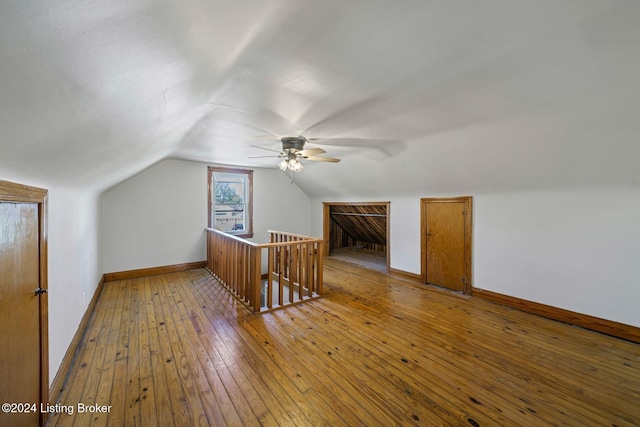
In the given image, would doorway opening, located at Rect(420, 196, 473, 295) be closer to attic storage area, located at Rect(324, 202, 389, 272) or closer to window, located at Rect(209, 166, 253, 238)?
attic storage area, located at Rect(324, 202, 389, 272)

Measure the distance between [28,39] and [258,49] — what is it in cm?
111

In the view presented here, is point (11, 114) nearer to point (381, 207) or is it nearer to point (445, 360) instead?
point (445, 360)

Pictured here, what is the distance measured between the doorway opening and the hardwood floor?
0.72m

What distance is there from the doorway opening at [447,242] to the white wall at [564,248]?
0.13 metres

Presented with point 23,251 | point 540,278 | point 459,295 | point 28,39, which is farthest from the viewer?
point 459,295

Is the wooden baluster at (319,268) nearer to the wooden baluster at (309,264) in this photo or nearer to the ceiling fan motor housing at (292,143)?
the wooden baluster at (309,264)

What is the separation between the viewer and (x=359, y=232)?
7414 millimetres

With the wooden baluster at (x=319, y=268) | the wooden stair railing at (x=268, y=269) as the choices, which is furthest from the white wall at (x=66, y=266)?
the wooden baluster at (x=319, y=268)

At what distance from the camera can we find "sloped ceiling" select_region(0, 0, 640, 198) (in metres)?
Result: 0.77

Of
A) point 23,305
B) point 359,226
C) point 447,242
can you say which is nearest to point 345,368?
point 23,305

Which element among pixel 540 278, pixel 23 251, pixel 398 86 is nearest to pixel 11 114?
pixel 23 251

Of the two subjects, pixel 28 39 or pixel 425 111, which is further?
pixel 425 111

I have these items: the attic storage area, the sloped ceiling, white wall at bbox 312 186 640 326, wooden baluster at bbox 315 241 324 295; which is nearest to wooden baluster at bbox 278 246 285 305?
wooden baluster at bbox 315 241 324 295

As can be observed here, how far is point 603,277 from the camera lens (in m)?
2.86
